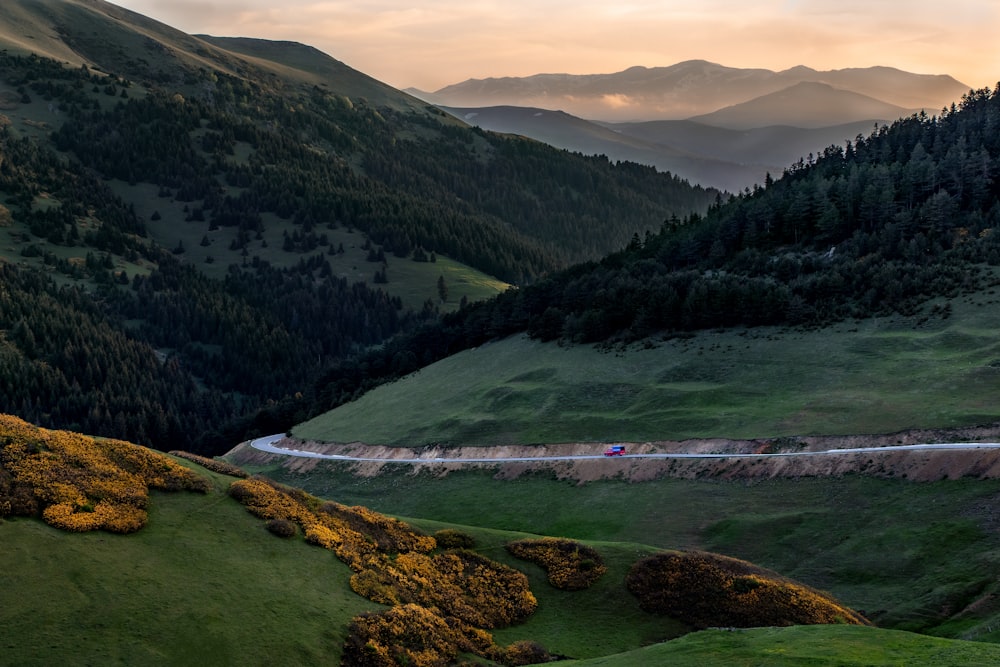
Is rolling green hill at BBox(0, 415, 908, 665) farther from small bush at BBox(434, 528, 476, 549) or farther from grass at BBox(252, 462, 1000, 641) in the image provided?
grass at BBox(252, 462, 1000, 641)

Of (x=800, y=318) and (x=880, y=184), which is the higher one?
(x=880, y=184)

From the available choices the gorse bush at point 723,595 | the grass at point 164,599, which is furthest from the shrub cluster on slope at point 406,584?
the gorse bush at point 723,595

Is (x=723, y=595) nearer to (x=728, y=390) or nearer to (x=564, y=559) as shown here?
(x=564, y=559)

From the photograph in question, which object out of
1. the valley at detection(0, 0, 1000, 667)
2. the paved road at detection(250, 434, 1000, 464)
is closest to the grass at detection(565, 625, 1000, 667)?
the valley at detection(0, 0, 1000, 667)

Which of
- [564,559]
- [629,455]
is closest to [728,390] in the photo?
[629,455]

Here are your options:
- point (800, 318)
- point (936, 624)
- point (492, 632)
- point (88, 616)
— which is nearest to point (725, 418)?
point (800, 318)

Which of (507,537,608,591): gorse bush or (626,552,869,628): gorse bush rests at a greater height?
(626,552,869,628): gorse bush

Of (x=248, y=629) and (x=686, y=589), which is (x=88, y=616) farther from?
(x=686, y=589)
